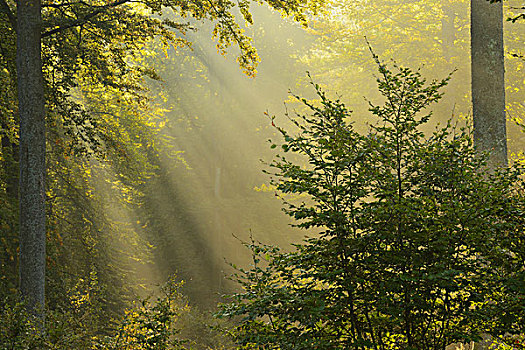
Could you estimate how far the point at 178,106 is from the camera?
2742cm

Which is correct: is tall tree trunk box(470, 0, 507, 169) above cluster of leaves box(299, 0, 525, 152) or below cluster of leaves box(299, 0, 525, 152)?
below

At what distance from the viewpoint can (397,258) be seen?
3619mm

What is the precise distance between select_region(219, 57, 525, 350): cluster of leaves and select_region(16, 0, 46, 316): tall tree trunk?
4.40 m

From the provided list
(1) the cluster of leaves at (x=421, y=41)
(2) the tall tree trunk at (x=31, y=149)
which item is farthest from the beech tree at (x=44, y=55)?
(1) the cluster of leaves at (x=421, y=41)

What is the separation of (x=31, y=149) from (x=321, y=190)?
4435 mm

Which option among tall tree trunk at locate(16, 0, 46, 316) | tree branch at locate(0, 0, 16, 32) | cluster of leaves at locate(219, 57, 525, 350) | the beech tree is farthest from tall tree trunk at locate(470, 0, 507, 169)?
tree branch at locate(0, 0, 16, 32)

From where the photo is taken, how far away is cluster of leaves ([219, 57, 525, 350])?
3.57 metres

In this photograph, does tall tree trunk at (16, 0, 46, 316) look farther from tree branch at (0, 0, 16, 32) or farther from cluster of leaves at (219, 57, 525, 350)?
cluster of leaves at (219, 57, 525, 350)

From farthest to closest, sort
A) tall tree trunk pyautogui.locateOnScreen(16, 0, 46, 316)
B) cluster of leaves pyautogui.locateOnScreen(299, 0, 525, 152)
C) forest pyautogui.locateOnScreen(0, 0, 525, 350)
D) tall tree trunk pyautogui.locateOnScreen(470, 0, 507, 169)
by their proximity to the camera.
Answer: cluster of leaves pyautogui.locateOnScreen(299, 0, 525, 152), tall tree trunk pyautogui.locateOnScreen(16, 0, 46, 316), tall tree trunk pyautogui.locateOnScreen(470, 0, 507, 169), forest pyautogui.locateOnScreen(0, 0, 525, 350)

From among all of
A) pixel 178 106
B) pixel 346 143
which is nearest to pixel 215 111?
pixel 178 106

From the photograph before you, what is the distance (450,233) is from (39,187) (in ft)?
19.7

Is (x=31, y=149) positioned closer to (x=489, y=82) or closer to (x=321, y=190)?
(x=321, y=190)

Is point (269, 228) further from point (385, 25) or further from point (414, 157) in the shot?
point (414, 157)

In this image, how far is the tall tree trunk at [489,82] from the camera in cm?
675
